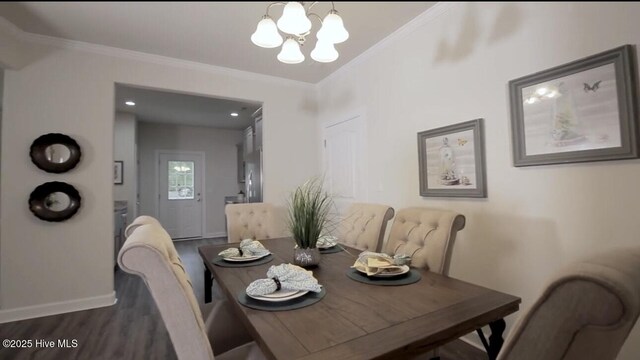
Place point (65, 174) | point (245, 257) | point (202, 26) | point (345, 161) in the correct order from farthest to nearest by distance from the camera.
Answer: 1. point (345, 161)
2. point (65, 174)
3. point (245, 257)
4. point (202, 26)

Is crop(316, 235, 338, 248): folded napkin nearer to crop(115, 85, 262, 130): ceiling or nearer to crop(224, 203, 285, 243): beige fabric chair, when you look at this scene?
crop(224, 203, 285, 243): beige fabric chair

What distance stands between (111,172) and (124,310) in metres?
1.27

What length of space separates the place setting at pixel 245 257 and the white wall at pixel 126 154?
411 centimetres

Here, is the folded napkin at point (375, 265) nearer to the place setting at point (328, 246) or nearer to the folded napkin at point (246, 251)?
the place setting at point (328, 246)

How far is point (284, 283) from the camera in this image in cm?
110

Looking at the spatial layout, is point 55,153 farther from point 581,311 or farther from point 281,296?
point 581,311

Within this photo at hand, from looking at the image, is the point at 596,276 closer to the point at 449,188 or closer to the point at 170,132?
the point at 449,188

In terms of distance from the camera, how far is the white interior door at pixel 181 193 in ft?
19.6

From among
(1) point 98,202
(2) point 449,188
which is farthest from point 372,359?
(1) point 98,202

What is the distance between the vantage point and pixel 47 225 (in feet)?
8.36

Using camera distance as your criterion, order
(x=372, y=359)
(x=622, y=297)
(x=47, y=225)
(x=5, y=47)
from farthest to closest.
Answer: (x=47, y=225), (x=5, y=47), (x=372, y=359), (x=622, y=297)

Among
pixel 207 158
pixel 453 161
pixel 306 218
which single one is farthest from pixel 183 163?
pixel 453 161

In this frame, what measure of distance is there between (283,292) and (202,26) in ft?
2.89

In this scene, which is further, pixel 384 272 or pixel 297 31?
pixel 384 272
